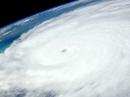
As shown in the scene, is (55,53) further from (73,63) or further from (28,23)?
(28,23)

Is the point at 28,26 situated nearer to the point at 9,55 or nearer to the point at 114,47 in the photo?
the point at 9,55

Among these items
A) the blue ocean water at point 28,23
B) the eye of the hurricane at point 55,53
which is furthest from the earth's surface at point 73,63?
the blue ocean water at point 28,23

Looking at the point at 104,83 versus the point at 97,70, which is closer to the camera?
the point at 104,83

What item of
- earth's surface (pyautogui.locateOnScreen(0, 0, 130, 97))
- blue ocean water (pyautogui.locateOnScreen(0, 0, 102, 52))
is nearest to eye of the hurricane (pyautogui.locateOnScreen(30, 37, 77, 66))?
earth's surface (pyautogui.locateOnScreen(0, 0, 130, 97))

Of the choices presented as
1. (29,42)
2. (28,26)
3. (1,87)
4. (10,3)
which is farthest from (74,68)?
(28,26)

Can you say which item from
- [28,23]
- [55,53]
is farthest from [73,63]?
[28,23]

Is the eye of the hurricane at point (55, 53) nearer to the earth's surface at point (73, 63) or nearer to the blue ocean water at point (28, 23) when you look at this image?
the earth's surface at point (73, 63)
